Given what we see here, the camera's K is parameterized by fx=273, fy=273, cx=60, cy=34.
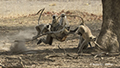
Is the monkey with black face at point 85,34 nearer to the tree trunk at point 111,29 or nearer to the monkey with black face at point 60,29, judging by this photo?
the monkey with black face at point 60,29

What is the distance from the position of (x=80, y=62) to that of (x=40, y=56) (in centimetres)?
122

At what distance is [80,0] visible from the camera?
94.6 feet

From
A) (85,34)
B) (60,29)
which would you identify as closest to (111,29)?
(85,34)

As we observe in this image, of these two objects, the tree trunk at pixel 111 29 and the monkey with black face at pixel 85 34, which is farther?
the tree trunk at pixel 111 29

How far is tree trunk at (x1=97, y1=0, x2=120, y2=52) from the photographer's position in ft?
25.3

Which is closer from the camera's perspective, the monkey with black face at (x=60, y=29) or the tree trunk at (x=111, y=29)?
the monkey with black face at (x=60, y=29)

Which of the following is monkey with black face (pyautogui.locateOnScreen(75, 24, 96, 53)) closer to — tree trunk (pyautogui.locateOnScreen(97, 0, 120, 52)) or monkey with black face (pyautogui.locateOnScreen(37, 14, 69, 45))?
monkey with black face (pyautogui.locateOnScreen(37, 14, 69, 45))

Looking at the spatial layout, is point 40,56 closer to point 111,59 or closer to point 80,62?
point 80,62

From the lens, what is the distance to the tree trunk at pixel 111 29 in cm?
771

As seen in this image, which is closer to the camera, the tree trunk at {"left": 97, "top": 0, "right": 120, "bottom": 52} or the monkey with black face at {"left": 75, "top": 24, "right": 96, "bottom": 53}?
the monkey with black face at {"left": 75, "top": 24, "right": 96, "bottom": 53}

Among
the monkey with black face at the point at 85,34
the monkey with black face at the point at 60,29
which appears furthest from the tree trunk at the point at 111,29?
the monkey with black face at the point at 60,29

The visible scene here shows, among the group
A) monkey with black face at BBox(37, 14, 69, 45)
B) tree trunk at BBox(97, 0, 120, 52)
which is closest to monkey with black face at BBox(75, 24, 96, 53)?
monkey with black face at BBox(37, 14, 69, 45)

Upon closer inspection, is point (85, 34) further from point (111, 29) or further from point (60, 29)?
point (111, 29)

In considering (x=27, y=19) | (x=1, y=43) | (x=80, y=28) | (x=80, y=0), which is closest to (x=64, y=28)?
(x=80, y=28)
